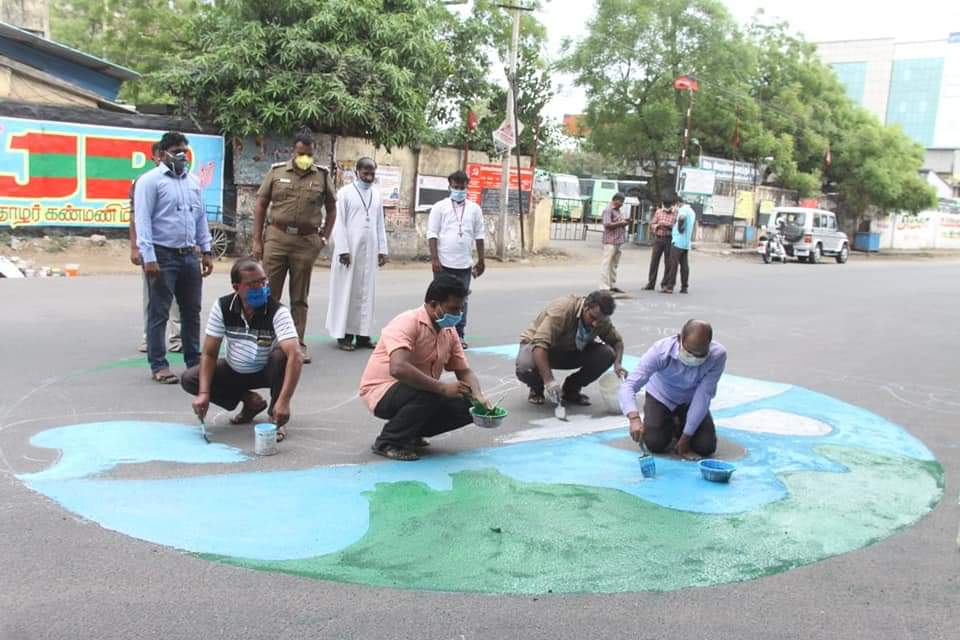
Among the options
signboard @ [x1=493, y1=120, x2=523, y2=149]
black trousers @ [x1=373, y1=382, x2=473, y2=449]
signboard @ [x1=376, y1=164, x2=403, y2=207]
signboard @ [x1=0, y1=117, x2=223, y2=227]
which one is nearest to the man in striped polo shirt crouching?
black trousers @ [x1=373, y1=382, x2=473, y2=449]

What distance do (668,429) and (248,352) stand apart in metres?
2.60

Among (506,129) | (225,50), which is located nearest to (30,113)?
(225,50)

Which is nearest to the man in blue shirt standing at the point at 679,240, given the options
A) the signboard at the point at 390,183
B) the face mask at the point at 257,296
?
the signboard at the point at 390,183

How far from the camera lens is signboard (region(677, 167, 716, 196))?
Result: 27375 mm

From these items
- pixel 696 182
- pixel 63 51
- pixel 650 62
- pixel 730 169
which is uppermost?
pixel 650 62

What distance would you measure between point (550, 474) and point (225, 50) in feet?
40.9

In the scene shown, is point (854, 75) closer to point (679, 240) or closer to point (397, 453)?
point (679, 240)

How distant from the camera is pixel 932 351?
31.7ft

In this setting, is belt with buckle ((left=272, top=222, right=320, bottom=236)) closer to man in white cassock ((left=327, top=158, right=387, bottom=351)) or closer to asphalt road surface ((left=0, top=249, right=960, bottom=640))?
man in white cassock ((left=327, top=158, right=387, bottom=351))

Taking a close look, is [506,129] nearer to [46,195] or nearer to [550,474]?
[46,195]

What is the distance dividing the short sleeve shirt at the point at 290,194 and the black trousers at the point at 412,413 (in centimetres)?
276

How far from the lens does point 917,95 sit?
80938mm

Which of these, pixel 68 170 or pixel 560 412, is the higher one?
pixel 68 170

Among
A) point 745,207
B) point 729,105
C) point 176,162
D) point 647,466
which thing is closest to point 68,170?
point 176,162
